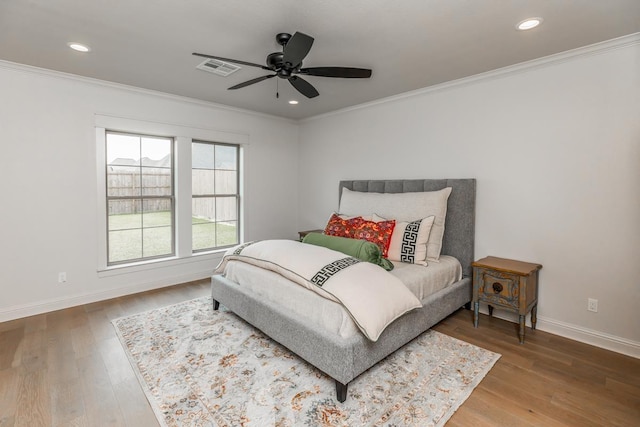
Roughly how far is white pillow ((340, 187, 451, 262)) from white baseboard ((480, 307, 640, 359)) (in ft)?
3.65

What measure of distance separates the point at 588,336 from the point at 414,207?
75.8 inches

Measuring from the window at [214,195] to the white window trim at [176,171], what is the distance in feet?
0.46

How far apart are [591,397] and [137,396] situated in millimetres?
3035

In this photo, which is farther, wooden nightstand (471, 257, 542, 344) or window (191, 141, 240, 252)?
window (191, 141, 240, 252)

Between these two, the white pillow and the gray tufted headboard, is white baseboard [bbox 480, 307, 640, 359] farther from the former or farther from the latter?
the white pillow

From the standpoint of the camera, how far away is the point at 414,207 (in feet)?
11.5

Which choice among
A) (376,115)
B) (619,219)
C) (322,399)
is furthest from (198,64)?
(619,219)

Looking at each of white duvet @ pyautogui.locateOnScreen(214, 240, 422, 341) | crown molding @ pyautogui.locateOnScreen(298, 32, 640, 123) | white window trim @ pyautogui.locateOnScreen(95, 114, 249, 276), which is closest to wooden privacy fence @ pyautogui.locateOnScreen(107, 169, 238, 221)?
white window trim @ pyautogui.locateOnScreen(95, 114, 249, 276)

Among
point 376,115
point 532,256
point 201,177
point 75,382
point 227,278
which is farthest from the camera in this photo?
point 201,177

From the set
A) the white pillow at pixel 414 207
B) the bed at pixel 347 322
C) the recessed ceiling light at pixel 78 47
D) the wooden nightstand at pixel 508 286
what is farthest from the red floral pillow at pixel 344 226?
the recessed ceiling light at pixel 78 47

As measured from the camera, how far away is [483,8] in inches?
81.7

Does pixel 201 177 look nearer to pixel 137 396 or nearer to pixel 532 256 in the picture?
pixel 137 396

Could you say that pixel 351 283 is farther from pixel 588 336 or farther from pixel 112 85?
pixel 112 85

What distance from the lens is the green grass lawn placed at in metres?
4.01
